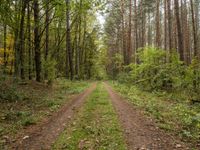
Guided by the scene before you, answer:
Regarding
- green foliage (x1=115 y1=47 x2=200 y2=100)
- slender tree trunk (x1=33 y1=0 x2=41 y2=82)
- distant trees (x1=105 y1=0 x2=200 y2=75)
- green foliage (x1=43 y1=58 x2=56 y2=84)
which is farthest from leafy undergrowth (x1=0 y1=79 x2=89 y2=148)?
distant trees (x1=105 y1=0 x2=200 y2=75)

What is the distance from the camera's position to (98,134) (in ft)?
20.7

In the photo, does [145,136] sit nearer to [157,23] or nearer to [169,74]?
[169,74]

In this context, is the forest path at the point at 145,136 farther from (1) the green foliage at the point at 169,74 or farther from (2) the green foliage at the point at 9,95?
(2) the green foliage at the point at 9,95

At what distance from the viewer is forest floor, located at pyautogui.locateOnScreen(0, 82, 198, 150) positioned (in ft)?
18.1

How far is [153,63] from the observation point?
1797cm

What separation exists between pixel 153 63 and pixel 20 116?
40.4 ft

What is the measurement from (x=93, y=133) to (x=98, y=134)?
0.58 ft

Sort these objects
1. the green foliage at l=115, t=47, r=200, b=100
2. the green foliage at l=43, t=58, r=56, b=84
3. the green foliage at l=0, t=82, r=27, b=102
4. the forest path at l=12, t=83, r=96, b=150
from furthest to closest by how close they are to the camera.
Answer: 1. the green foliage at l=43, t=58, r=56, b=84
2. the green foliage at l=115, t=47, r=200, b=100
3. the green foliage at l=0, t=82, r=27, b=102
4. the forest path at l=12, t=83, r=96, b=150

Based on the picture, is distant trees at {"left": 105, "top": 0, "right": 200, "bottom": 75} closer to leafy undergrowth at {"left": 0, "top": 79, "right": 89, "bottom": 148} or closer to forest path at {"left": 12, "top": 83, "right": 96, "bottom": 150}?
leafy undergrowth at {"left": 0, "top": 79, "right": 89, "bottom": 148}

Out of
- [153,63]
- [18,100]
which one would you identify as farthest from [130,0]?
[18,100]

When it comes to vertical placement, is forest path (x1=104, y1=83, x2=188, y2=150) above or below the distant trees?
below

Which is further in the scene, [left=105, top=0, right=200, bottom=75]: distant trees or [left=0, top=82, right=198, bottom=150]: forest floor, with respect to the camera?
[left=105, top=0, right=200, bottom=75]: distant trees

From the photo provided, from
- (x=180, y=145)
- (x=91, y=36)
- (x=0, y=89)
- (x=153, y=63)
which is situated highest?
(x=91, y=36)

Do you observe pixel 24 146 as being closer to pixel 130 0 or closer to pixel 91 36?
pixel 130 0
